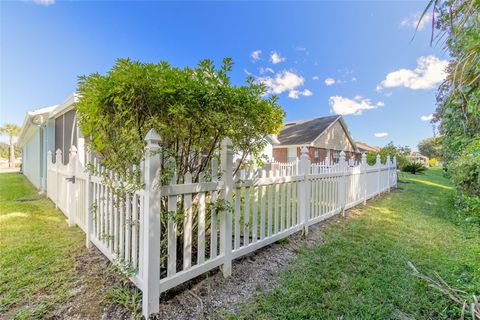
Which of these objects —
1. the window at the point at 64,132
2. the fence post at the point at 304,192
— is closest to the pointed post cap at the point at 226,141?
the fence post at the point at 304,192

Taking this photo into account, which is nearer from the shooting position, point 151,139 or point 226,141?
point 151,139

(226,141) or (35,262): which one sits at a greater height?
(226,141)

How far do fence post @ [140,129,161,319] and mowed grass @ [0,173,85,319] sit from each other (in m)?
1.00

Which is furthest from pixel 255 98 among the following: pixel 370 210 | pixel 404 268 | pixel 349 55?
pixel 349 55

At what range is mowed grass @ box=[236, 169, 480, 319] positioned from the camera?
215 cm

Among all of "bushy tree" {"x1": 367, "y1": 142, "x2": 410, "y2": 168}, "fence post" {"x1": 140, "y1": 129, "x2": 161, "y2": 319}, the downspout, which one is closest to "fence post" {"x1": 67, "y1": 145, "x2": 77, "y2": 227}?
Result: "fence post" {"x1": 140, "y1": 129, "x2": 161, "y2": 319}

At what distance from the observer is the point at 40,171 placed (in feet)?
28.6

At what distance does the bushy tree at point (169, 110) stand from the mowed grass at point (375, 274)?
176cm

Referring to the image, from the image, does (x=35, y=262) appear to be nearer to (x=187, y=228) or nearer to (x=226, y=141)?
(x=187, y=228)

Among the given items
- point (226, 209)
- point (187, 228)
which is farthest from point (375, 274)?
point (187, 228)

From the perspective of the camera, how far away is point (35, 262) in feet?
Answer: 9.77

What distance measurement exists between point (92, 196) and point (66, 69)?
31.9ft

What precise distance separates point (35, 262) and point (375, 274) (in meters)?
4.53

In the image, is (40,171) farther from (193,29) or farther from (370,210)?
(370,210)
